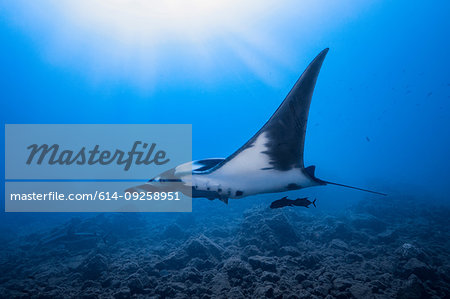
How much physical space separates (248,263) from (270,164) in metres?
3.26

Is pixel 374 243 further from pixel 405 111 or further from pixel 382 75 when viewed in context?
pixel 405 111

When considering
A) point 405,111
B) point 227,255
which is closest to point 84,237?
point 227,255

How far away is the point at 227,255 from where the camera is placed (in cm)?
548

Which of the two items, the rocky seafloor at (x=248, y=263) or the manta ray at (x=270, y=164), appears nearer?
the manta ray at (x=270, y=164)

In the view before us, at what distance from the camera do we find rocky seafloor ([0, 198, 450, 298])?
3.58m

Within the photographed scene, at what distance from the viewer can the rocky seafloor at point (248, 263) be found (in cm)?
358

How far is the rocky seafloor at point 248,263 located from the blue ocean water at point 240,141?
38 mm

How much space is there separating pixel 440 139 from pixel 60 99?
176m

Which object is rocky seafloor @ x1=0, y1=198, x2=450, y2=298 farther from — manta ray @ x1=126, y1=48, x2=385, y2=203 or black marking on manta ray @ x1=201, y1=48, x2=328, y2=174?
black marking on manta ray @ x1=201, y1=48, x2=328, y2=174

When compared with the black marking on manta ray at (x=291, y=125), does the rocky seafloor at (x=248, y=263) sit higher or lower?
lower

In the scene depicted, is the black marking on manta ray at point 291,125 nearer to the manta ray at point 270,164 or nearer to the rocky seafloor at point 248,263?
the manta ray at point 270,164

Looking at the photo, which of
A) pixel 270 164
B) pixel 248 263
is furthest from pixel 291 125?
pixel 248 263

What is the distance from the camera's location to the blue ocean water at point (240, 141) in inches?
164

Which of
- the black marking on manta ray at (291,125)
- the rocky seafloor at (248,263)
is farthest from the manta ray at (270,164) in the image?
the rocky seafloor at (248,263)
